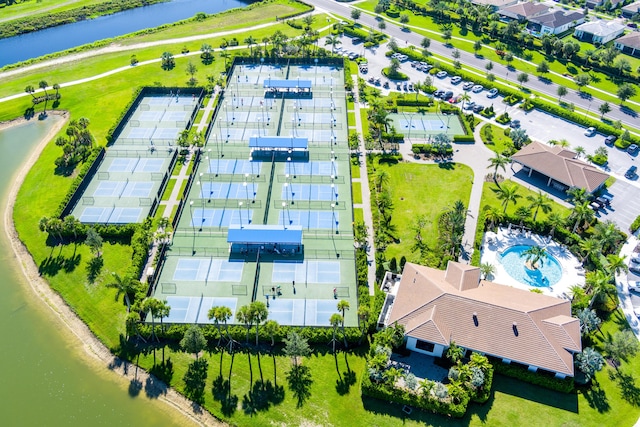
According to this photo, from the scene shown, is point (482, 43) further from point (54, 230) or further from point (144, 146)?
point (54, 230)

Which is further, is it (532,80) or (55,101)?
(532,80)

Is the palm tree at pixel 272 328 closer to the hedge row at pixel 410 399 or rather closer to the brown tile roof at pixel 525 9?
the hedge row at pixel 410 399

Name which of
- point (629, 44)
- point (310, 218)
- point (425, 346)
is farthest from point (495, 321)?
point (629, 44)

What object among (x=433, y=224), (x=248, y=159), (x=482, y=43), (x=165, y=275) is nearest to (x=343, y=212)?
(x=433, y=224)

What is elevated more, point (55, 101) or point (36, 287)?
point (55, 101)

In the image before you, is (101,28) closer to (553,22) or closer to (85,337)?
(85,337)

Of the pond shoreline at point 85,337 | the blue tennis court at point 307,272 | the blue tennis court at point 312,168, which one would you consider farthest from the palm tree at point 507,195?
the pond shoreline at point 85,337

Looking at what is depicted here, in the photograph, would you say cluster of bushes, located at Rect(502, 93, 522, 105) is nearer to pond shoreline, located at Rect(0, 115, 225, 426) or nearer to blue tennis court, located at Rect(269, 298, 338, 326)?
blue tennis court, located at Rect(269, 298, 338, 326)

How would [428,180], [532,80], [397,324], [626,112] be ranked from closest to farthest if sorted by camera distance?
[397,324] → [428,180] → [626,112] → [532,80]
